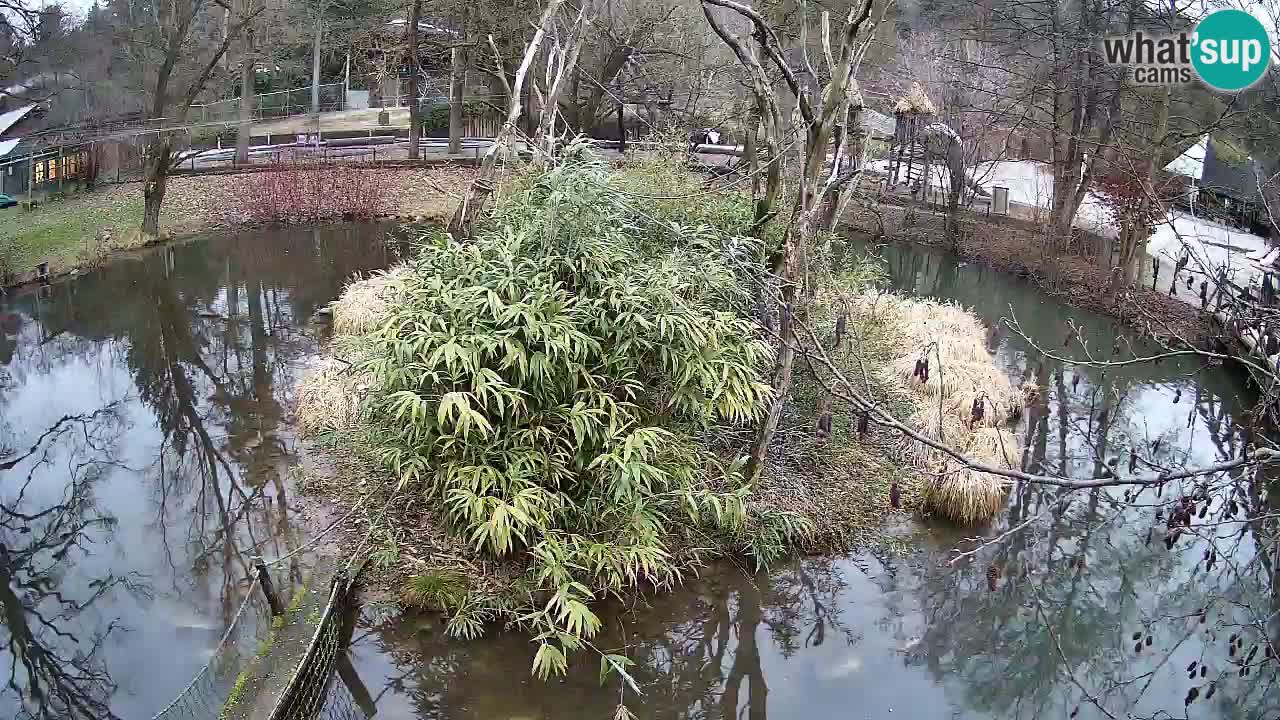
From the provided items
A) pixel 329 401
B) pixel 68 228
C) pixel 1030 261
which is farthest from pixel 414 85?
pixel 329 401

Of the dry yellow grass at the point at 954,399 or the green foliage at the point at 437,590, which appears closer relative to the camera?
the green foliage at the point at 437,590

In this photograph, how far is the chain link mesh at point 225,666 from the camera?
17.0ft

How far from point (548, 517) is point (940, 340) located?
552 centimetres

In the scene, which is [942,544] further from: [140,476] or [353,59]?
[353,59]

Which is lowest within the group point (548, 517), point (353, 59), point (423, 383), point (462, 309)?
point (548, 517)

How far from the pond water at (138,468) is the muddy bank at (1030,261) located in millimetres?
8315

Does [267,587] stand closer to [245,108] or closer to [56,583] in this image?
[56,583]

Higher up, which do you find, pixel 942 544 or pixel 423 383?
pixel 423 383

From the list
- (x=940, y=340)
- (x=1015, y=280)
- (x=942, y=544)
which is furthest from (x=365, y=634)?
(x=1015, y=280)

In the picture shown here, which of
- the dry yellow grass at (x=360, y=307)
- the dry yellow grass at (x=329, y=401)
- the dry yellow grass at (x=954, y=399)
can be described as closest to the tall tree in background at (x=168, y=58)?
the dry yellow grass at (x=360, y=307)

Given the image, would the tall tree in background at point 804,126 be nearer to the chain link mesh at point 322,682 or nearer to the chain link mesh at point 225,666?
the chain link mesh at point 322,682

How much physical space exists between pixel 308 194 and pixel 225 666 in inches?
490

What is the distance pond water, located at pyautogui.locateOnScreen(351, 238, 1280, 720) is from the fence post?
1.62ft

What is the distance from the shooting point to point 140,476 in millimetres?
8109
